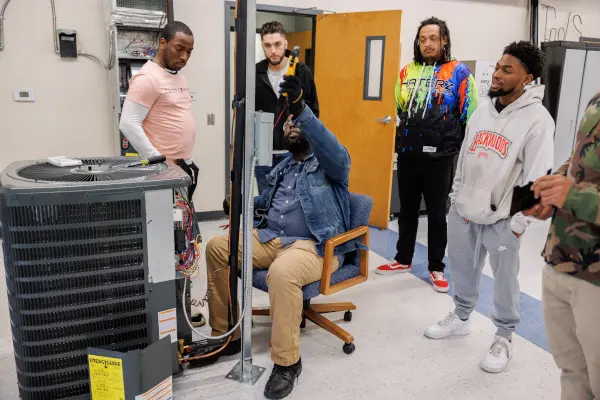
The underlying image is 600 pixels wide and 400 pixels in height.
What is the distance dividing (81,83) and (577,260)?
143 inches

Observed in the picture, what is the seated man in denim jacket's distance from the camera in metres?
1.93

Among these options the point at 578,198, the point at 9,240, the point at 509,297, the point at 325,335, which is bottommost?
the point at 325,335

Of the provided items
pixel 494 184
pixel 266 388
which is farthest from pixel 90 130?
pixel 494 184

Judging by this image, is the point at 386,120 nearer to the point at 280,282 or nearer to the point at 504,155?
the point at 504,155

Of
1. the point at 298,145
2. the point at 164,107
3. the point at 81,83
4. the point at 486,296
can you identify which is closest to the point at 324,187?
the point at 298,145

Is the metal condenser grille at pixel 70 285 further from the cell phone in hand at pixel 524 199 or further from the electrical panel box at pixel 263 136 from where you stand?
the cell phone in hand at pixel 524 199

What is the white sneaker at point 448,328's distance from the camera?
2416mm

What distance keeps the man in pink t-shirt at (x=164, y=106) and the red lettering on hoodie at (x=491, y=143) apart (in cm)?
137

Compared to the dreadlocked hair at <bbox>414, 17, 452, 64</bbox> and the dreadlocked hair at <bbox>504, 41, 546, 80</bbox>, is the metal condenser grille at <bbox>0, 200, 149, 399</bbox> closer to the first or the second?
the dreadlocked hair at <bbox>504, 41, 546, 80</bbox>

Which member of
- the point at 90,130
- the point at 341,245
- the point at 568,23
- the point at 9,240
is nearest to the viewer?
the point at 9,240

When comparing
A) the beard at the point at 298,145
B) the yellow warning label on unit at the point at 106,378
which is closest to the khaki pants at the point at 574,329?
the beard at the point at 298,145

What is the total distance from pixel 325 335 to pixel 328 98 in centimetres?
262

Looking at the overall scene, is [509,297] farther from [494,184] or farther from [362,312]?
[362,312]

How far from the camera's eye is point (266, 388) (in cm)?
193
